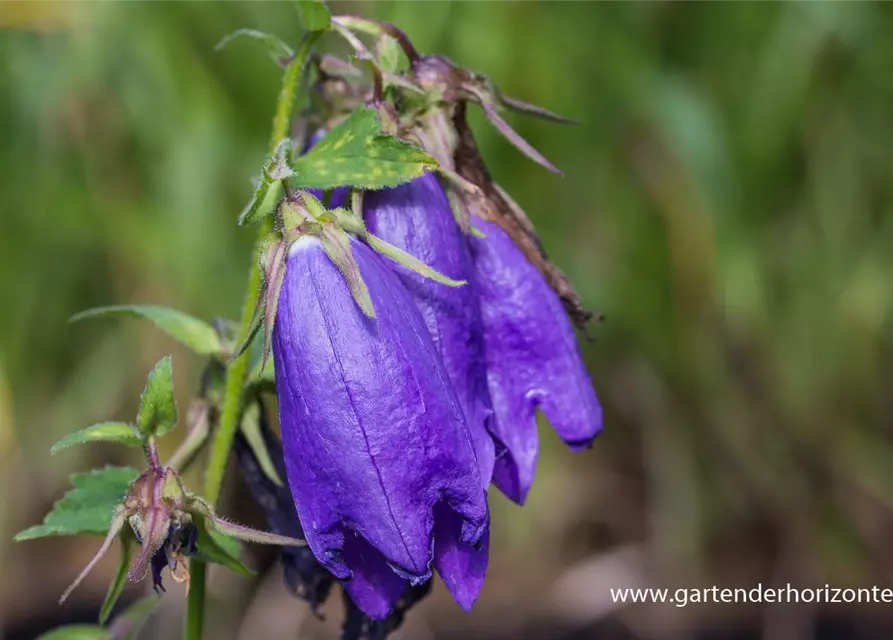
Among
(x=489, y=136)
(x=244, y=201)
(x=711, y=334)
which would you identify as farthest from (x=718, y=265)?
(x=244, y=201)

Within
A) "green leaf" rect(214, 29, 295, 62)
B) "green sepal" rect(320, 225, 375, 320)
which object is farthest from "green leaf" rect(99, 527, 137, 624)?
"green leaf" rect(214, 29, 295, 62)

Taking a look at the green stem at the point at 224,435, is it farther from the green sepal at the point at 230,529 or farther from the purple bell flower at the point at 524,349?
the purple bell flower at the point at 524,349

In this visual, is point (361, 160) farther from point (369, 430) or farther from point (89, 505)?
point (89, 505)

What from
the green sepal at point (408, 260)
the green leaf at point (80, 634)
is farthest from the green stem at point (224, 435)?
the green leaf at point (80, 634)

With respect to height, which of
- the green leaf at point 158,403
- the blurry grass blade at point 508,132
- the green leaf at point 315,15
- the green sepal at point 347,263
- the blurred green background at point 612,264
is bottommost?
the blurred green background at point 612,264

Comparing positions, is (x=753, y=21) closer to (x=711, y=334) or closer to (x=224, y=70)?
(x=711, y=334)

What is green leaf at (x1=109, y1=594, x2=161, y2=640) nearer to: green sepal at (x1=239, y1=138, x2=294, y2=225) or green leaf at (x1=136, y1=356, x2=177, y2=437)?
green leaf at (x1=136, y1=356, x2=177, y2=437)
